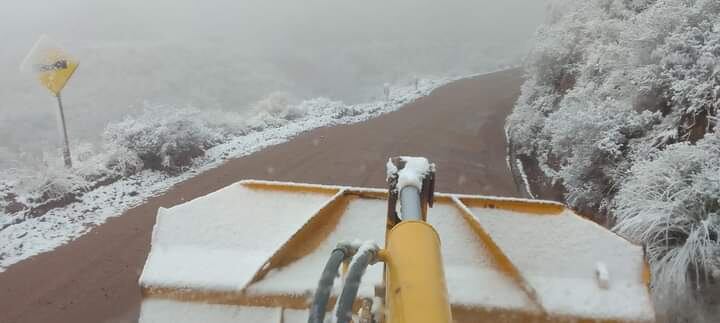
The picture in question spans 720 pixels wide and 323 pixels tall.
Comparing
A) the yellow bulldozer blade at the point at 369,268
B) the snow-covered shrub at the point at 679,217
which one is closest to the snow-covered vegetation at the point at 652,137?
the snow-covered shrub at the point at 679,217

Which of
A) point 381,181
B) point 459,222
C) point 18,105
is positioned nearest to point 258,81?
point 18,105

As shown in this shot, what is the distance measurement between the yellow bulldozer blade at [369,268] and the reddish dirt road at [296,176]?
3481 millimetres

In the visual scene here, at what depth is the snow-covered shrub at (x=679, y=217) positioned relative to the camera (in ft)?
17.0

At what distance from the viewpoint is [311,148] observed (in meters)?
14.0

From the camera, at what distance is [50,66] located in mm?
11062

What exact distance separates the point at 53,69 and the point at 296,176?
5250mm

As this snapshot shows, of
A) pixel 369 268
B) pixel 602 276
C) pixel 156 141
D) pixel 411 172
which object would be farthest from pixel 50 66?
pixel 602 276

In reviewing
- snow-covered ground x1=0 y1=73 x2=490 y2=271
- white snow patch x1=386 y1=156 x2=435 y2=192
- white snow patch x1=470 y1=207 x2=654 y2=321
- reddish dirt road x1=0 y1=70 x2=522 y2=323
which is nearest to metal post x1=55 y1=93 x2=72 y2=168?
snow-covered ground x1=0 y1=73 x2=490 y2=271

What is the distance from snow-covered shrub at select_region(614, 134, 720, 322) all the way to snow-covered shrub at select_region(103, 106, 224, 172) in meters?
9.41

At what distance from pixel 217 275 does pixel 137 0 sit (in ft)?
191

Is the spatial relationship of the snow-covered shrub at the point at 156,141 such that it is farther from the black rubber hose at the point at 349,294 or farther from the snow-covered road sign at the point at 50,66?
the black rubber hose at the point at 349,294

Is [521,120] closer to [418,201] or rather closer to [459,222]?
[459,222]

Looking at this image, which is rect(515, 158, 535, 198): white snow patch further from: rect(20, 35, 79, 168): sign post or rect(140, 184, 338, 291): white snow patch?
rect(20, 35, 79, 168): sign post

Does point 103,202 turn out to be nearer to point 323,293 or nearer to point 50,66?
point 50,66
